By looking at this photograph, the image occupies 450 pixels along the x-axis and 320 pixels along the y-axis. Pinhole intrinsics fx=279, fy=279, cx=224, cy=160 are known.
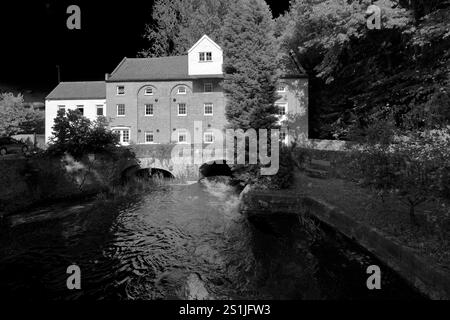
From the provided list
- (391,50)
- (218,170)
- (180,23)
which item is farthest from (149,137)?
(391,50)

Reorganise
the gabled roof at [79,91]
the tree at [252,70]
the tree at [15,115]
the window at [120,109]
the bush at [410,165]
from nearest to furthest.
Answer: the bush at [410,165] < the tree at [252,70] < the window at [120,109] < the gabled roof at [79,91] < the tree at [15,115]

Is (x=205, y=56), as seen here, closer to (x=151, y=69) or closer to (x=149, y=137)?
(x=151, y=69)

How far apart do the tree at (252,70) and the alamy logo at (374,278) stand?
12.4 m

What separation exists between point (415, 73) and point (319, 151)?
8636 millimetres

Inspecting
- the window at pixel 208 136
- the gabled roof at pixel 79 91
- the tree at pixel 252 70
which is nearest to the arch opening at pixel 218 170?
the window at pixel 208 136

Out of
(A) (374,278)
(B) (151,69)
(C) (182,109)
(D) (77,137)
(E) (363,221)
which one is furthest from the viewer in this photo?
(B) (151,69)

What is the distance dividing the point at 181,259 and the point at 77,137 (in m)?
14.5

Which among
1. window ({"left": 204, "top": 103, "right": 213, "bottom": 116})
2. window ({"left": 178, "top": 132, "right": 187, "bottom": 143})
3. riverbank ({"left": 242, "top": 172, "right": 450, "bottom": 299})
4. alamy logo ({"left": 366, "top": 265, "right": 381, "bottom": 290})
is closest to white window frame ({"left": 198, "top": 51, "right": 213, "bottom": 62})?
window ({"left": 204, "top": 103, "right": 213, "bottom": 116})

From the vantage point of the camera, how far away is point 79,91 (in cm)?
3725

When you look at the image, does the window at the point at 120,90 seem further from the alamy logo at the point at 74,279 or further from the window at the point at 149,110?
the alamy logo at the point at 74,279

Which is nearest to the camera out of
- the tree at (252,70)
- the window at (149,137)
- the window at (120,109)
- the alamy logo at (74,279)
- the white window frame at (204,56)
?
the alamy logo at (74,279)

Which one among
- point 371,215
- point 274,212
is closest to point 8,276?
point 274,212

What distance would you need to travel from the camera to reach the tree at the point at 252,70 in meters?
19.7

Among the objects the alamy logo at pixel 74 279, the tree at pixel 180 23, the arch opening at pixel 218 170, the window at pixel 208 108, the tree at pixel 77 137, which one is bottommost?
the alamy logo at pixel 74 279
